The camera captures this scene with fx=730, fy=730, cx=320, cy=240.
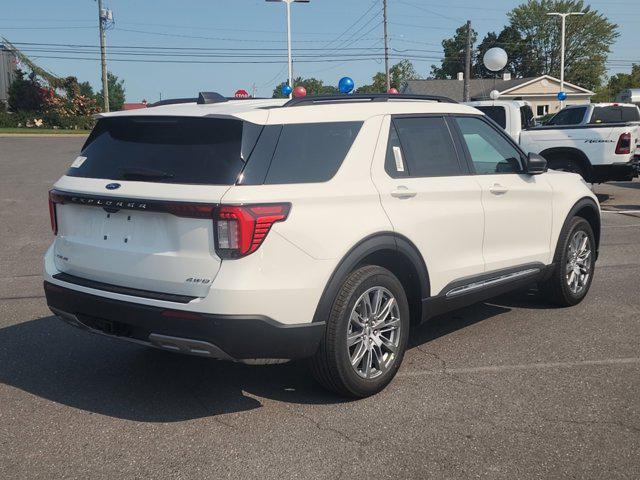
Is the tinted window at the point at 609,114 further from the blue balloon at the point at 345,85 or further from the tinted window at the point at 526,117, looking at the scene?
the blue balloon at the point at 345,85

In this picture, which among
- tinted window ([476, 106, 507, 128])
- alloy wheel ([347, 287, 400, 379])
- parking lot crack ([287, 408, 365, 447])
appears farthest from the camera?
tinted window ([476, 106, 507, 128])

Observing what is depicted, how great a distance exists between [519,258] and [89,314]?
3.27m

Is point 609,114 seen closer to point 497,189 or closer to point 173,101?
point 497,189

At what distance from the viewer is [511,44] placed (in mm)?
106562

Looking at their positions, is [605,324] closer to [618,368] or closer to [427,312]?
[618,368]

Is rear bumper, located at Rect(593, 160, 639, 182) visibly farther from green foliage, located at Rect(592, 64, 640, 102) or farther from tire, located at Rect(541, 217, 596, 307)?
green foliage, located at Rect(592, 64, 640, 102)

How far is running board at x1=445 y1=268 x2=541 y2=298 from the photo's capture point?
5.04 meters

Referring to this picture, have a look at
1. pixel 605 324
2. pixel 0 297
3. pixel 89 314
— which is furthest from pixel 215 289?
pixel 0 297

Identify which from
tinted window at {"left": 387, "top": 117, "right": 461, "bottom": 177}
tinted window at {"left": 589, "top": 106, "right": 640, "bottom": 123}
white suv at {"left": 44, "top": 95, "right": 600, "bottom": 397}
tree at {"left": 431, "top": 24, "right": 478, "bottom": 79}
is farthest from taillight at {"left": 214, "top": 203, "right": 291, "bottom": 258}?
tree at {"left": 431, "top": 24, "right": 478, "bottom": 79}

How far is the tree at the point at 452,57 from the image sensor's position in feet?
379

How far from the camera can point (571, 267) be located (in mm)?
6500

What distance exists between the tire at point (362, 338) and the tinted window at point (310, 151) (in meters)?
0.64

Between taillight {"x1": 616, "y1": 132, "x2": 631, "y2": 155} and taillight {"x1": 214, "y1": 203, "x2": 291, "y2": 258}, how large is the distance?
39.4 feet

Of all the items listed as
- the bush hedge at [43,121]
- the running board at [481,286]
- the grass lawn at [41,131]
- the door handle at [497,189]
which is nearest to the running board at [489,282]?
the running board at [481,286]
